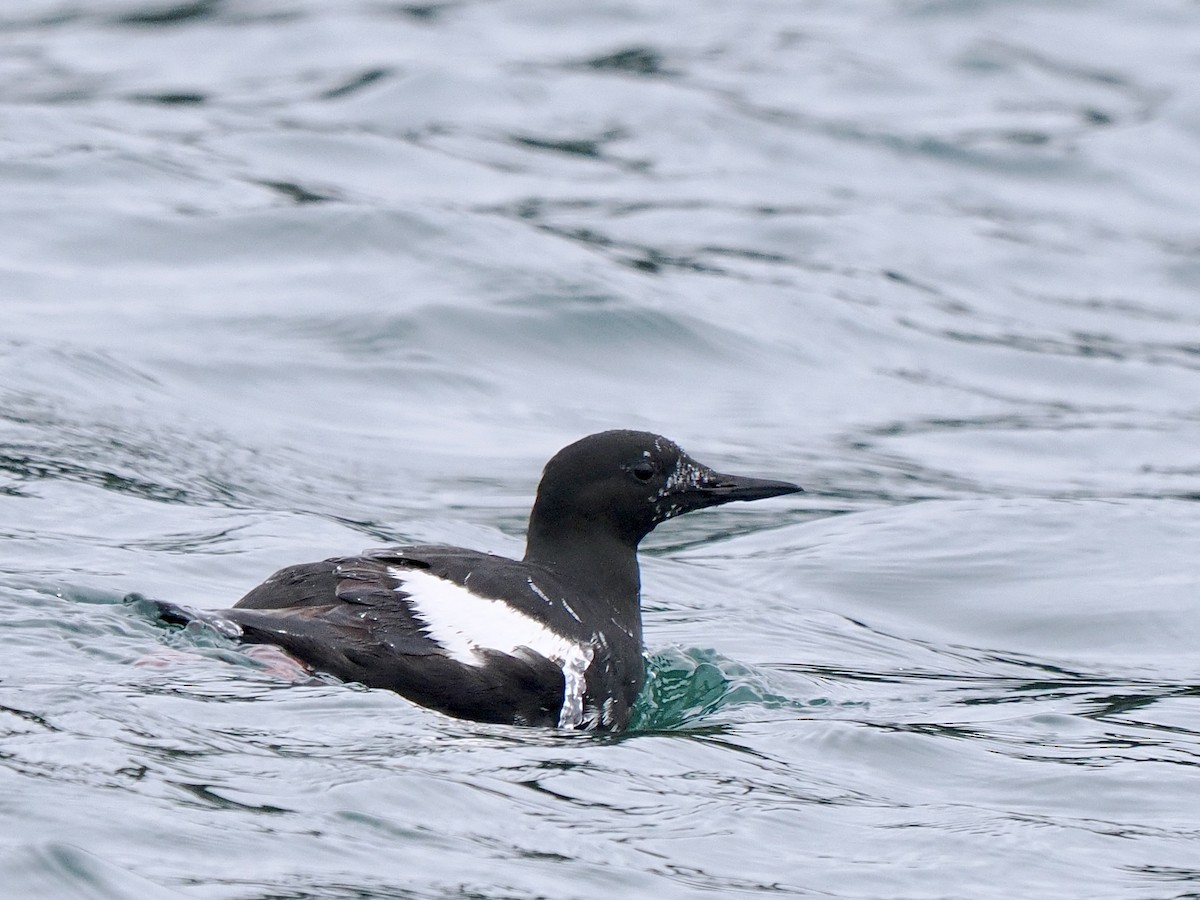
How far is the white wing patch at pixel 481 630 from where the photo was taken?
576 cm

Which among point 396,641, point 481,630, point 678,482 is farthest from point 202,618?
point 678,482

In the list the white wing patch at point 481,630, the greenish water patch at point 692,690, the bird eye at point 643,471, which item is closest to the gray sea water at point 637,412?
the greenish water patch at point 692,690

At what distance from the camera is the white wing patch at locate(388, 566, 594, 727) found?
18.9 feet

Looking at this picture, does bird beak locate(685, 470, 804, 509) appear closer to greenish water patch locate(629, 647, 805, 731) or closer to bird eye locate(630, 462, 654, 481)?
bird eye locate(630, 462, 654, 481)

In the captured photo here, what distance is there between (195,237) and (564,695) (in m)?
7.41

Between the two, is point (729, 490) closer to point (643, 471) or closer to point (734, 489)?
point (734, 489)

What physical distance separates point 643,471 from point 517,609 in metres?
0.81

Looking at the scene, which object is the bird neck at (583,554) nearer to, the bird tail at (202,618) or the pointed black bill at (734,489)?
the pointed black bill at (734,489)

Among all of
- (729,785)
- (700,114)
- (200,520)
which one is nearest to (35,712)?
(729,785)

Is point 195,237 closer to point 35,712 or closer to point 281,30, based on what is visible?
point 281,30

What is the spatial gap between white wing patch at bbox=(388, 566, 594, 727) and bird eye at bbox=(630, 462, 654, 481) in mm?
699

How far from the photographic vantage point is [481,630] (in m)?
5.80

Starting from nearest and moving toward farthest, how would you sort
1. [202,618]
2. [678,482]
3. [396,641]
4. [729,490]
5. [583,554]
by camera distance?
[202,618]
[396,641]
[583,554]
[678,482]
[729,490]

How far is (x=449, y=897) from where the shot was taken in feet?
14.4
